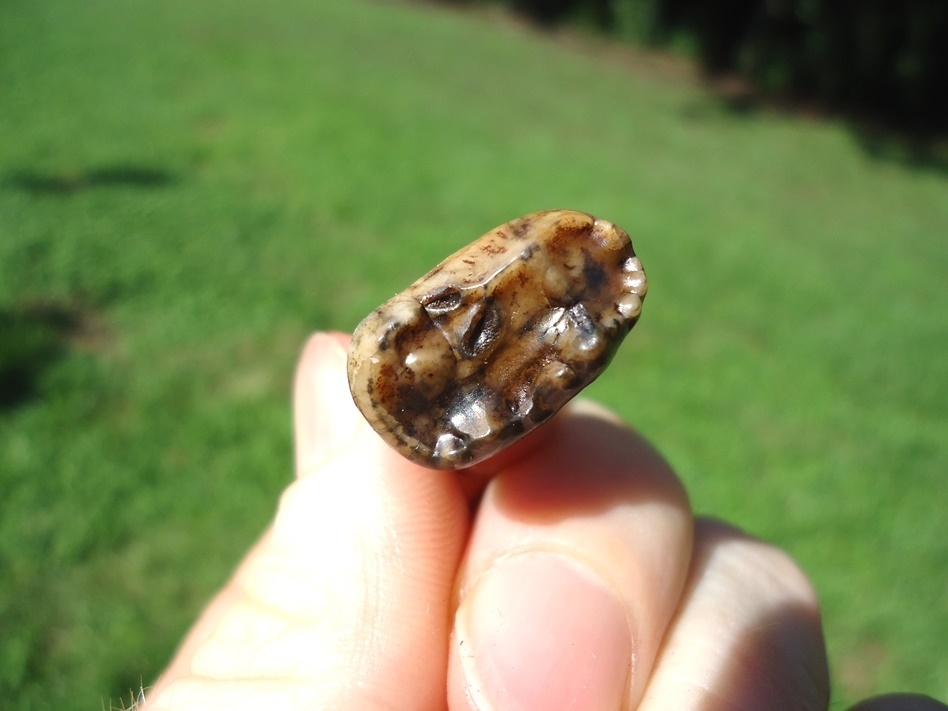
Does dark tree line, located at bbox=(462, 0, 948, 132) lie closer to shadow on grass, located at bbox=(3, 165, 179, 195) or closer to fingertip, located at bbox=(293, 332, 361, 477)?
shadow on grass, located at bbox=(3, 165, 179, 195)

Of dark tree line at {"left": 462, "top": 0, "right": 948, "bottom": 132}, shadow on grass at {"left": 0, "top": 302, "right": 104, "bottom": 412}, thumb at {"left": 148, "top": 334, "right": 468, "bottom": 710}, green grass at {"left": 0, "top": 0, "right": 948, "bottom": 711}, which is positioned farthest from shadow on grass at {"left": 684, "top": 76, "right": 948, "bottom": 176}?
thumb at {"left": 148, "top": 334, "right": 468, "bottom": 710}

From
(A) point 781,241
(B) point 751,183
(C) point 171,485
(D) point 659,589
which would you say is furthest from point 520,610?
(B) point 751,183

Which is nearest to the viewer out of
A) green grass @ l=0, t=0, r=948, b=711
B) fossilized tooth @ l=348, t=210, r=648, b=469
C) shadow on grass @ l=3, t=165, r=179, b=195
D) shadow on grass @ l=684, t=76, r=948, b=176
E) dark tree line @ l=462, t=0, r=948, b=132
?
fossilized tooth @ l=348, t=210, r=648, b=469

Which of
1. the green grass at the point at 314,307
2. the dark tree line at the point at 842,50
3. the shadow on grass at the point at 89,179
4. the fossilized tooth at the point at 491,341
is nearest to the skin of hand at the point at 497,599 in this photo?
the fossilized tooth at the point at 491,341

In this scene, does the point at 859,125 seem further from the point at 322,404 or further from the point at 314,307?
the point at 322,404

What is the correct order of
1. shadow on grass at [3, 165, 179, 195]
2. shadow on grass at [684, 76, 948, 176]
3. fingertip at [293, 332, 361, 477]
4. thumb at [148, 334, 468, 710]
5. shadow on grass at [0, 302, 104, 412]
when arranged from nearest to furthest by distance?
thumb at [148, 334, 468, 710], fingertip at [293, 332, 361, 477], shadow on grass at [0, 302, 104, 412], shadow on grass at [3, 165, 179, 195], shadow on grass at [684, 76, 948, 176]

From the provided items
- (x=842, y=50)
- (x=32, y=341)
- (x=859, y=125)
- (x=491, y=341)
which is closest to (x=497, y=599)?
(x=491, y=341)
